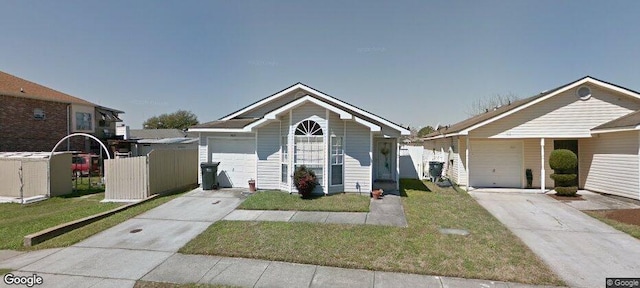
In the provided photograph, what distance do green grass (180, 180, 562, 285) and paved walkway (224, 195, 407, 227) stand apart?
0.38 meters

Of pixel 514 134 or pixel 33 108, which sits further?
pixel 33 108

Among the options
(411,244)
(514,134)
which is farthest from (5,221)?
(514,134)

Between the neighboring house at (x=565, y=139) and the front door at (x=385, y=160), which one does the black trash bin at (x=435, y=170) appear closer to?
the neighboring house at (x=565, y=139)

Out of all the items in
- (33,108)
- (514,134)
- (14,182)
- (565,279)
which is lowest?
(565,279)

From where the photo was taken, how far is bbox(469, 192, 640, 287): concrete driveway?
501 cm

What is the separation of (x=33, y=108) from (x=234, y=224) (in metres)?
21.0

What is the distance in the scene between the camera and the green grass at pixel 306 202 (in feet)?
29.9

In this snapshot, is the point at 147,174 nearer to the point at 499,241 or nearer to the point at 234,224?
the point at 234,224

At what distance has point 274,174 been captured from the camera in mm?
11688

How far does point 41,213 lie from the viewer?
9.33 m

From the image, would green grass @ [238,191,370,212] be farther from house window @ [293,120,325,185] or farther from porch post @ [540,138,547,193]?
porch post @ [540,138,547,193]

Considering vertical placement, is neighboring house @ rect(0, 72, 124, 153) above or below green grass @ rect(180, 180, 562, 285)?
above

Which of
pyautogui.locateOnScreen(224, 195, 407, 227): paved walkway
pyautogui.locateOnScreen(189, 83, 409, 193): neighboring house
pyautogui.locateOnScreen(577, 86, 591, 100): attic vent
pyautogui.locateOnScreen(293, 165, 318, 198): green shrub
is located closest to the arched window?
pyautogui.locateOnScreen(189, 83, 409, 193): neighboring house

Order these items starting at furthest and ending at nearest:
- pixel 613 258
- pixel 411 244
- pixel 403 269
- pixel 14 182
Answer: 1. pixel 14 182
2. pixel 411 244
3. pixel 613 258
4. pixel 403 269
